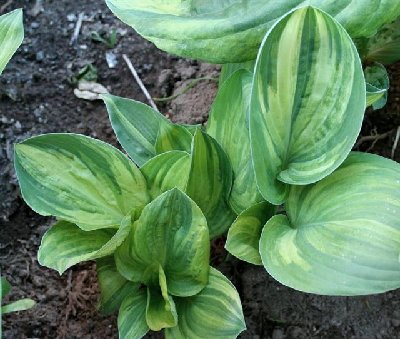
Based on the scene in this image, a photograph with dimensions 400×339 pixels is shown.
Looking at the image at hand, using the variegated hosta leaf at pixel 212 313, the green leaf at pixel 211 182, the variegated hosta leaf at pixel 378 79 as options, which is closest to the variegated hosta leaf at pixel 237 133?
the green leaf at pixel 211 182

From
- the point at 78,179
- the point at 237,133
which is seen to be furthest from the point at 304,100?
the point at 78,179

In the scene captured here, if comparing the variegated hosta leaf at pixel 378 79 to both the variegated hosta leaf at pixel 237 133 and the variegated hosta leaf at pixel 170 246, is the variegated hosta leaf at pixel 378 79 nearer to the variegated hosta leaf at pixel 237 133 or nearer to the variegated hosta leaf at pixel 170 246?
the variegated hosta leaf at pixel 237 133

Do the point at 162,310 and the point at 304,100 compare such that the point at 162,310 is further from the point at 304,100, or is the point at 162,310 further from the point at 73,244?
the point at 304,100

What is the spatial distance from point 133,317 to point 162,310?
0.17 feet

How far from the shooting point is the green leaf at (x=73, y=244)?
3.00 feet

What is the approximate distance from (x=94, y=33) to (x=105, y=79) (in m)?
0.11

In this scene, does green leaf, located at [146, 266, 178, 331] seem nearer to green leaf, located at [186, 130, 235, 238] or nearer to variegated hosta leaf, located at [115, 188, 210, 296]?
variegated hosta leaf, located at [115, 188, 210, 296]

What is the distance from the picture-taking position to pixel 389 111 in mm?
1230

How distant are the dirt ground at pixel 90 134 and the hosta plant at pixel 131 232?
0.54ft

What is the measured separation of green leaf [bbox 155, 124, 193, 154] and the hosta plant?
6 centimetres

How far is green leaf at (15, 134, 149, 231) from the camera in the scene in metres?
0.94

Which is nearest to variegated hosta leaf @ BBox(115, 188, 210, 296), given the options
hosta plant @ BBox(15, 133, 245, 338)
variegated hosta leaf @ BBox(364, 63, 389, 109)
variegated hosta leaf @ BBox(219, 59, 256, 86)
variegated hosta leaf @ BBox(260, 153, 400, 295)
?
hosta plant @ BBox(15, 133, 245, 338)

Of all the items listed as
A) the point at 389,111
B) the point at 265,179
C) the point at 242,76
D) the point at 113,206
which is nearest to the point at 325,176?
the point at 265,179

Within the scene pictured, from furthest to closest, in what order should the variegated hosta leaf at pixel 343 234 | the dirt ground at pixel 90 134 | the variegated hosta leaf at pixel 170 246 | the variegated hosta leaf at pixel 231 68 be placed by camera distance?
the dirt ground at pixel 90 134 → the variegated hosta leaf at pixel 231 68 → the variegated hosta leaf at pixel 170 246 → the variegated hosta leaf at pixel 343 234
